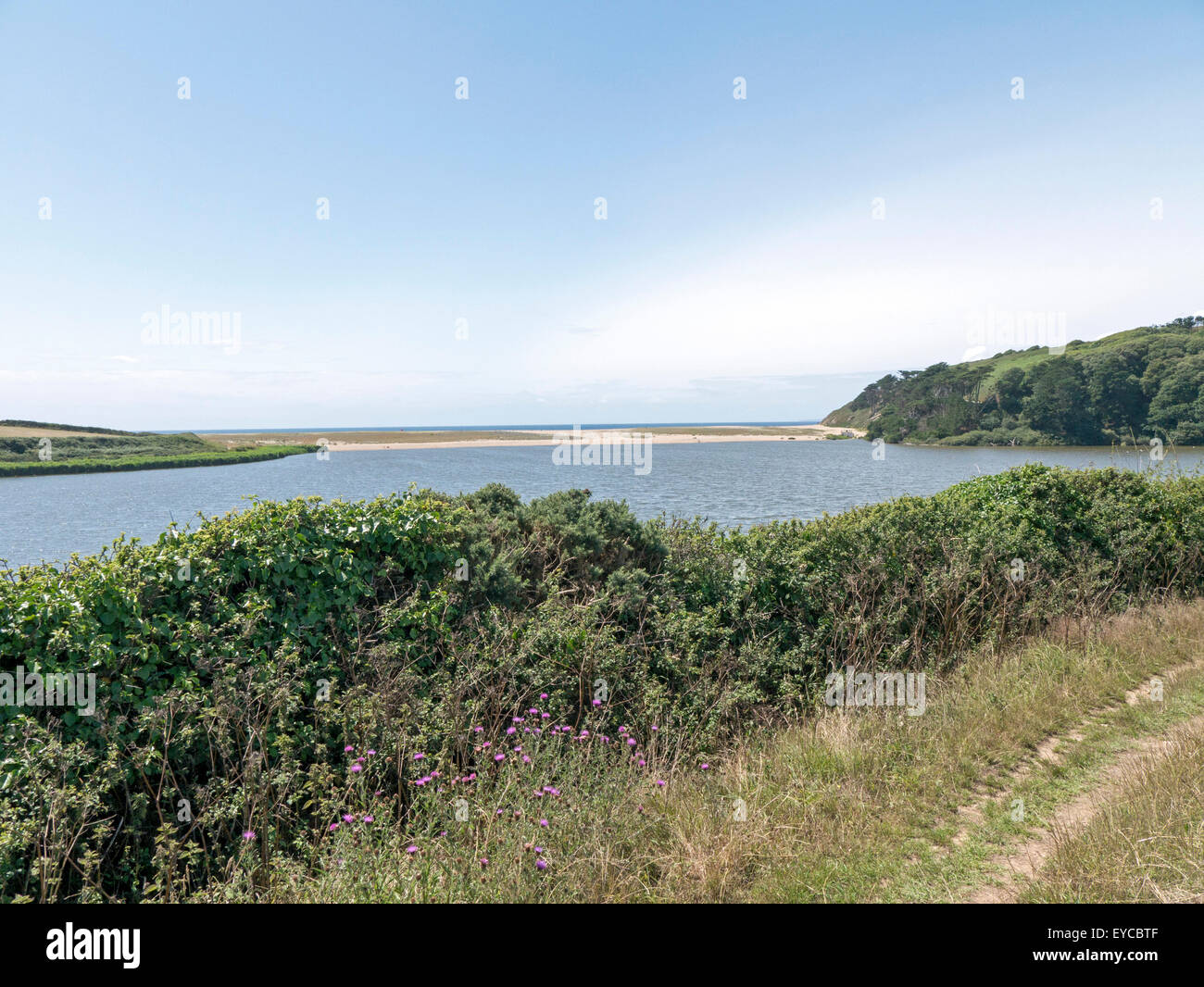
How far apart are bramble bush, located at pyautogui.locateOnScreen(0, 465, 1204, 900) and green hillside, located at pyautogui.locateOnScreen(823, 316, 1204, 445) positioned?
88228mm

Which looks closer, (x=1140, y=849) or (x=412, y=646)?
(x=1140, y=849)

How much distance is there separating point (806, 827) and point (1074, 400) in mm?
113200

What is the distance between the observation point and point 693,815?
12.4 ft

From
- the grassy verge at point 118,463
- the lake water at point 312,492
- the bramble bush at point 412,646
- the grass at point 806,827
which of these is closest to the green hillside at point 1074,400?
the lake water at point 312,492

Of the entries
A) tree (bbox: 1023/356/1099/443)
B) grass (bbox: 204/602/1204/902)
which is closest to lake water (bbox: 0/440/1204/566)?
grass (bbox: 204/602/1204/902)

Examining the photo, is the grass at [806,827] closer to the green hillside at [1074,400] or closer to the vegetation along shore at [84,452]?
the vegetation along shore at [84,452]

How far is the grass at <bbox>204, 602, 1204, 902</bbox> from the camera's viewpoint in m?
3.14

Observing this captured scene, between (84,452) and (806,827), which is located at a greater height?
(84,452)

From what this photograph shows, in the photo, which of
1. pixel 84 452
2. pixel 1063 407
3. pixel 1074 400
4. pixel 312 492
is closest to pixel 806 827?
pixel 312 492

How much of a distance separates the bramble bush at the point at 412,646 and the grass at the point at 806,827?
99mm

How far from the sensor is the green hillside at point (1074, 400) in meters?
81.1

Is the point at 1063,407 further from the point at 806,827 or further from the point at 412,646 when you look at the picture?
the point at 412,646

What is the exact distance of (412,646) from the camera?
5406 mm
